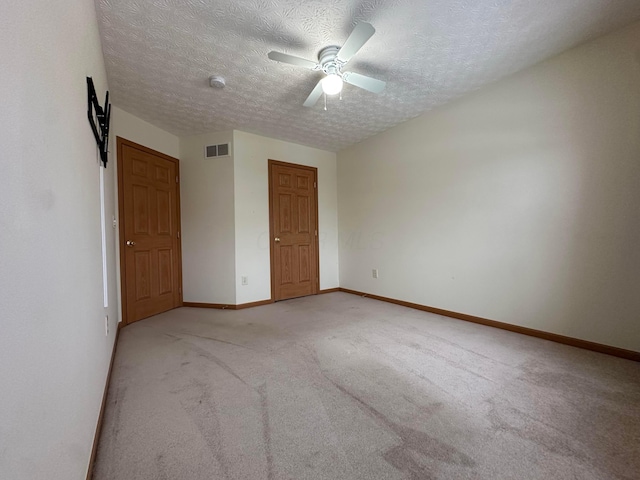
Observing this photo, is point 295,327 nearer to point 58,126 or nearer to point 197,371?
point 197,371

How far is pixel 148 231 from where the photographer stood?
345 centimetres

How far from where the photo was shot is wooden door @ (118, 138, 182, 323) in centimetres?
315

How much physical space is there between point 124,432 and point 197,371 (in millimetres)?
619


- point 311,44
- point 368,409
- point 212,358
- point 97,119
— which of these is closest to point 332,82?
point 311,44

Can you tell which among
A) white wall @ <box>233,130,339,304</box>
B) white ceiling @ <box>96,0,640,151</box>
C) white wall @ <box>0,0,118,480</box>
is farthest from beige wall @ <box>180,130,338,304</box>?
white wall @ <box>0,0,118,480</box>

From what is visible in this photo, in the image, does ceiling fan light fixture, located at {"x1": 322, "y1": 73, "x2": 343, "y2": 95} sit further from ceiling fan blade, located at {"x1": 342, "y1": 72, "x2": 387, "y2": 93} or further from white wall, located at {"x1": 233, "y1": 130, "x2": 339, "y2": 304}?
white wall, located at {"x1": 233, "y1": 130, "x2": 339, "y2": 304}

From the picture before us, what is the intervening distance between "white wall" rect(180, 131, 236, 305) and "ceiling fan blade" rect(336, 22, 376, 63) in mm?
2281

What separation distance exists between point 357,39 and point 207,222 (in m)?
2.99

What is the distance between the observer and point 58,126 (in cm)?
94

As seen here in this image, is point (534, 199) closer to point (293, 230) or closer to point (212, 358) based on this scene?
point (293, 230)

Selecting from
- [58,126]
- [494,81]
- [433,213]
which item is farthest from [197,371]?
[494,81]

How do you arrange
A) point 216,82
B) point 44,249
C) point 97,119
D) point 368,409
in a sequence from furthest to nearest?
1. point 216,82
2. point 97,119
3. point 368,409
4. point 44,249

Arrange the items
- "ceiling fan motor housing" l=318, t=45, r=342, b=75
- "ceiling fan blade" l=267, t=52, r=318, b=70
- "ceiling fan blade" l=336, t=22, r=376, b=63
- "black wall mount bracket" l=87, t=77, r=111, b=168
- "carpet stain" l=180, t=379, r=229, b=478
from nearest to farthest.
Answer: "carpet stain" l=180, t=379, r=229, b=478
"black wall mount bracket" l=87, t=77, r=111, b=168
"ceiling fan blade" l=336, t=22, r=376, b=63
"ceiling fan blade" l=267, t=52, r=318, b=70
"ceiling fan motor housing" l=318, t=45, r=342, b=75

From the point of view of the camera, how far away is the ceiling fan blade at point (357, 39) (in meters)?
1.66
